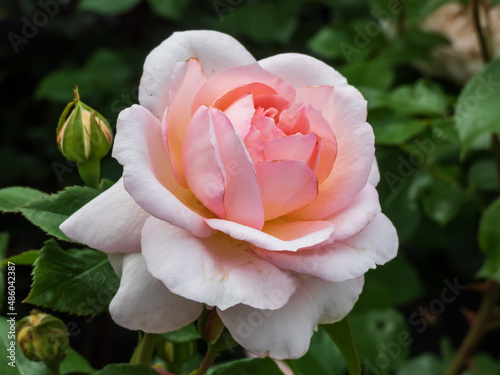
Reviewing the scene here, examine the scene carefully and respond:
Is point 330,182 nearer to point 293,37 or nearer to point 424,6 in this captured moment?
point 424,6

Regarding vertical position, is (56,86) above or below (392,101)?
below

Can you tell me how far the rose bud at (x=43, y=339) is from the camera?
0.46m

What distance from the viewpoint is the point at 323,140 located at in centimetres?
43

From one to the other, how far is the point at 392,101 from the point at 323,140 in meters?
0.47

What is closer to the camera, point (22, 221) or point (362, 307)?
point (362, 307)

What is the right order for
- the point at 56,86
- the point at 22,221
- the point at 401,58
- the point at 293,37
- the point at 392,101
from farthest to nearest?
the point at 22,221 → the point at 293,37 → the point at 56,86 → the point at 401,58 → the point at 392,101

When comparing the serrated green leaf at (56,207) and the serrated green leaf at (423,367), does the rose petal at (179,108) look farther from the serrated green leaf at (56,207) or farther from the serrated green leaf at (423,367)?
the serrated green leaf at (423,367)

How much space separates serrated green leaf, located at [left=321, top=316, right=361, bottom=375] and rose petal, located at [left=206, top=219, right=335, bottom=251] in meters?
0.08

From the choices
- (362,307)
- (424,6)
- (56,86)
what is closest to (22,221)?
(56,86)

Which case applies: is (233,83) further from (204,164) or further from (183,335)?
(183,335)

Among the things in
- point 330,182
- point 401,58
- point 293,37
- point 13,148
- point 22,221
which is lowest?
point 22,221

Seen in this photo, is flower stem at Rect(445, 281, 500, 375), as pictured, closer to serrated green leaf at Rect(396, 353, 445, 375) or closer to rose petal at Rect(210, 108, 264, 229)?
serrated green leaf at Rect(396, 353, 445, 375)

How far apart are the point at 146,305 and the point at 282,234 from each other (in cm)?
10

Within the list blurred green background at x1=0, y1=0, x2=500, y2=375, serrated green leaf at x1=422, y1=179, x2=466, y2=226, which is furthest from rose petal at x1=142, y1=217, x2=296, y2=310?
serrated green leaf at x1=422, y1=179, x2=466, y2=226
